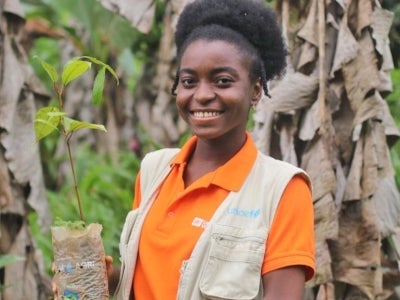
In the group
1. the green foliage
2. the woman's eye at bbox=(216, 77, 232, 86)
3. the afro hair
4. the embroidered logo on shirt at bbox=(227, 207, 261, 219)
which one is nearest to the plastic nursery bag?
the embroidered logo on shirt at bbox=(227, 207, 261, 219)

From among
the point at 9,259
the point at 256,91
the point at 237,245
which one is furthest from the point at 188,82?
the point at 9,259

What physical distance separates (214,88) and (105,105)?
14.7 feet

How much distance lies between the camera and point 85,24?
6.09m

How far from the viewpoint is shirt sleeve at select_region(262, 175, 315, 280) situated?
198 centimetres

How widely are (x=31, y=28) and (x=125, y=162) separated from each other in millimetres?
1279

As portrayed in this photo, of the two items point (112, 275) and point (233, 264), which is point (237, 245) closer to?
point (233, 264)

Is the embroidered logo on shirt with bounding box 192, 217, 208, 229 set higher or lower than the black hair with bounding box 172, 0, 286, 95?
lower

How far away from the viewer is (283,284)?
197 centimetres

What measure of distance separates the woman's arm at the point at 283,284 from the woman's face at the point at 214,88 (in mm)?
380

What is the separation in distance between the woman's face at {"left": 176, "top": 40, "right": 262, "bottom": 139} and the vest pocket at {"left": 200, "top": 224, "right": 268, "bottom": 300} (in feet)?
0.87

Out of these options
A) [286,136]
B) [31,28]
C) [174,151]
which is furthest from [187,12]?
[31,28]

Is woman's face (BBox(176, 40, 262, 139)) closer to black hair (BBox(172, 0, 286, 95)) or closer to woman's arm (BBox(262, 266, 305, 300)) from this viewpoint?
black hair (BBox(172, 0, 286, 95))

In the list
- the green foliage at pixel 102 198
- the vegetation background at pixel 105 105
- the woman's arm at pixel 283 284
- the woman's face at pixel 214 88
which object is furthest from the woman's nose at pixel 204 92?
the vegetation background at pixel 105 105

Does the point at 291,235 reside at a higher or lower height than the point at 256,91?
lower
